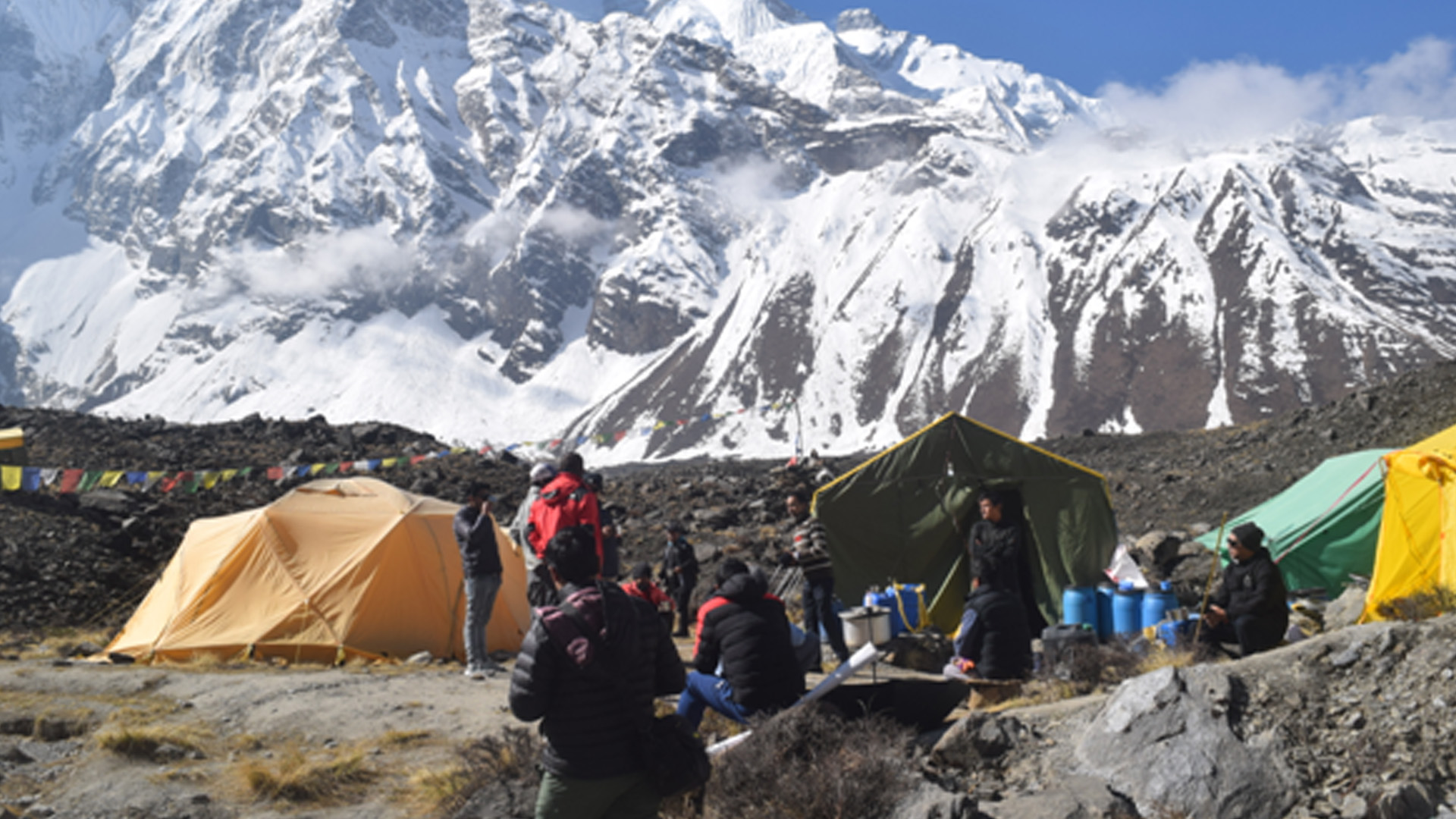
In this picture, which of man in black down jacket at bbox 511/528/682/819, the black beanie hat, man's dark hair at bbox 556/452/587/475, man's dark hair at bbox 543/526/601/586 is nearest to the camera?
man in black down jacket at bbox 511/528/682/819

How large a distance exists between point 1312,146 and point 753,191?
86.6 m

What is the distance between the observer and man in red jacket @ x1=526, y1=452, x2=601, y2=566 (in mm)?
8102

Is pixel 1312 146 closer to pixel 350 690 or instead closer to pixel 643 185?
pixel 643 185

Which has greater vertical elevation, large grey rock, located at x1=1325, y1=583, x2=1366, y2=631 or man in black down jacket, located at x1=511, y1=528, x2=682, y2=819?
man in black down jacket, located at x1=511, y1=528, x2=682, y2=819

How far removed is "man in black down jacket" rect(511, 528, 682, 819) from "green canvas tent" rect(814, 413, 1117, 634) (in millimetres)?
8968

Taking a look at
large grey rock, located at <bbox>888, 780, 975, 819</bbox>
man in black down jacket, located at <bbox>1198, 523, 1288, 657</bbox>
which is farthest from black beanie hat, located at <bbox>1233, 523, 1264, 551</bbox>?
large grey rock, located at <bbox>888, 780, 975, 819</bbox>

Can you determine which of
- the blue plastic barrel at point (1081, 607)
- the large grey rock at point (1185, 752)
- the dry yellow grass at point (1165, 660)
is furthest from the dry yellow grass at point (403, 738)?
the blue plastic barrel at point (1081, 607)

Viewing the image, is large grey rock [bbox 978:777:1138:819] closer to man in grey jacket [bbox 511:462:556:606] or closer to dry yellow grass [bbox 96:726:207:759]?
man in grey jacket [bbox 511:462:556:606]

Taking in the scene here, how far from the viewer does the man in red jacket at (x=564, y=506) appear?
810 cm

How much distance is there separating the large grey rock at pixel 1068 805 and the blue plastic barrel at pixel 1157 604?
17.5 feet

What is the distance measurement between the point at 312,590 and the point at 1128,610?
9032mm

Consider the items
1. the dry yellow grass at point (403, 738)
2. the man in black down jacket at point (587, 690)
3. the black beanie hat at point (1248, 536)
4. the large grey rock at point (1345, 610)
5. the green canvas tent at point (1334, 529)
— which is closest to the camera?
the man in black down jacket at point (587, 690)

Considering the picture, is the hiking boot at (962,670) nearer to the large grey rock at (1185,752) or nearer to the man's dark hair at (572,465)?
the large grey rock at (1185,752)

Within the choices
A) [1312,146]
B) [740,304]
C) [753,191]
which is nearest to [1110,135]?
[1312,146]
